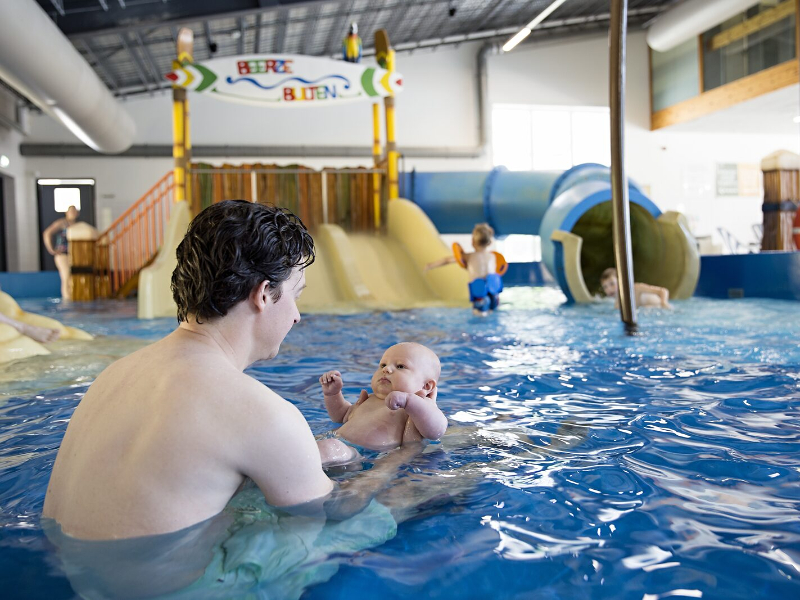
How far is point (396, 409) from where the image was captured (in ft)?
7.19

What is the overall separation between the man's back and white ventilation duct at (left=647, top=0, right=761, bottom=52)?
47.1 ft

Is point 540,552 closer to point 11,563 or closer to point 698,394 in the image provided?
point 11,563

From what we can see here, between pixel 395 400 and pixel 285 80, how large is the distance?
8.01 meters

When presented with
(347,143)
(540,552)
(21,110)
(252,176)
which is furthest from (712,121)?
(540,552)

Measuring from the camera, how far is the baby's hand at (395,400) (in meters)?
1.97

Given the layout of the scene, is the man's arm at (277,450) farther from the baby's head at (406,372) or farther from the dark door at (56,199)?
the dark door at (56,199)

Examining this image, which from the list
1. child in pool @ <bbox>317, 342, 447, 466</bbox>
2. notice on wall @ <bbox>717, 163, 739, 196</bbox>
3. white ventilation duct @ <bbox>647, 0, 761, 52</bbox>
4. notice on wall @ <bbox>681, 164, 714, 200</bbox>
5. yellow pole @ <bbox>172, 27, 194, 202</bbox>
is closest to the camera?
child in pool @ <bbox>317, 342, 447, 466</bbox>

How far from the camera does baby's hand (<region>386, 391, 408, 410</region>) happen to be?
6.46 feet

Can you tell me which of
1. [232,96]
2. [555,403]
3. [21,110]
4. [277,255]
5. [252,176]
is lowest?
[555,403]

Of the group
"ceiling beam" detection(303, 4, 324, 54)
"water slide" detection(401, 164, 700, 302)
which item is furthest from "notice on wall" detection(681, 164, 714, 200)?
"ceiling beam" detection(303, 4, 324, 54)

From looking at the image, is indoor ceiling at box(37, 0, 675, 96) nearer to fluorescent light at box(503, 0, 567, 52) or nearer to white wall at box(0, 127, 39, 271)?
white wall at box(0, 127, 39, 271)

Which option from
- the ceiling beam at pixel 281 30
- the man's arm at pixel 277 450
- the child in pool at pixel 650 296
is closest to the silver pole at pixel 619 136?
the man's arm at pixel 277 450

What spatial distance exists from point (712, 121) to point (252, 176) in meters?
11.7

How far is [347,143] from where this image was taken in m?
16.8
